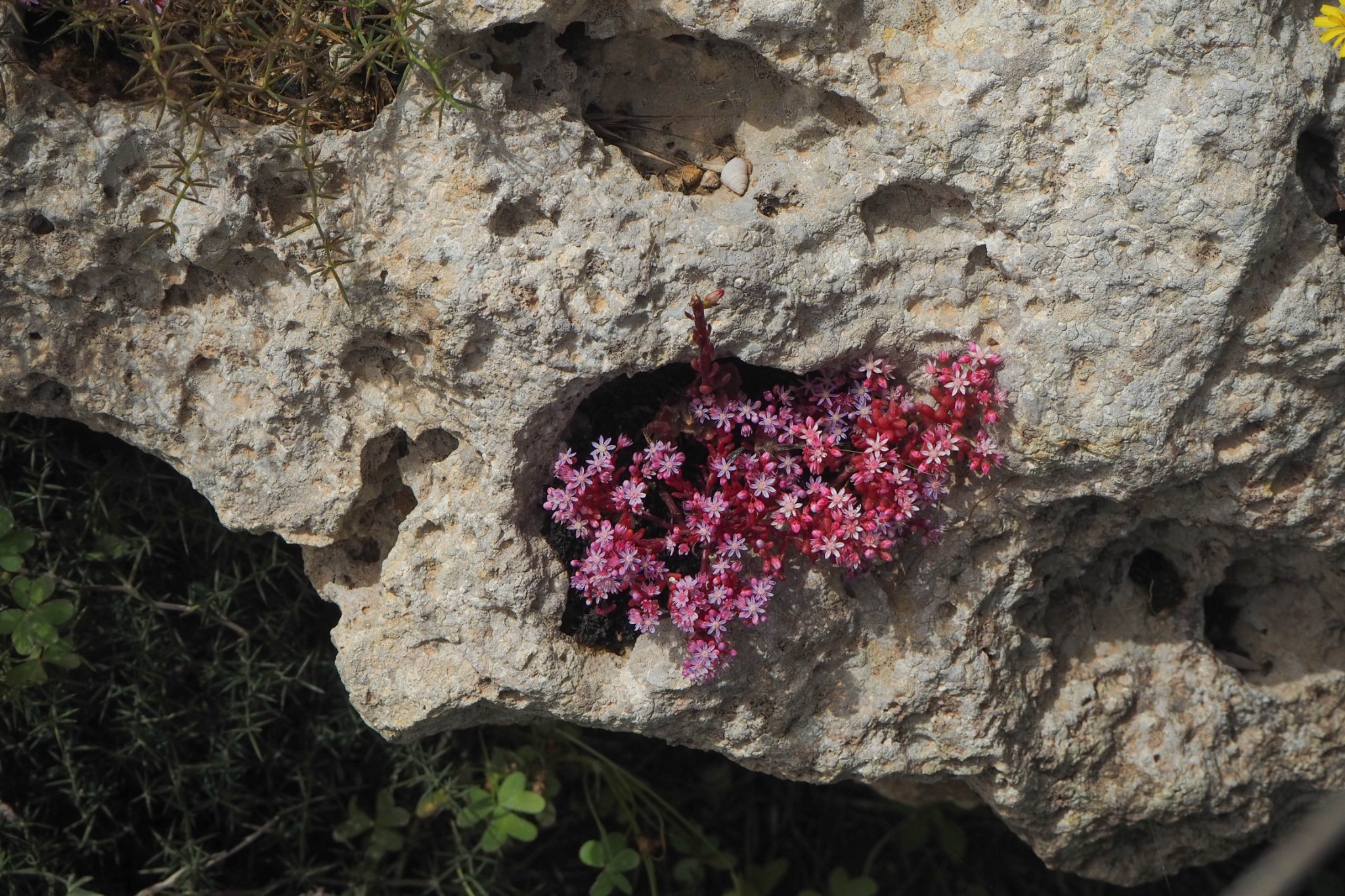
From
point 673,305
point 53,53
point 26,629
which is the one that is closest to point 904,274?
point 673,305

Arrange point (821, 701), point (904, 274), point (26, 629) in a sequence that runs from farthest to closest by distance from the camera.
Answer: point (26, 629) < point (821, 701) < point (904, 274)

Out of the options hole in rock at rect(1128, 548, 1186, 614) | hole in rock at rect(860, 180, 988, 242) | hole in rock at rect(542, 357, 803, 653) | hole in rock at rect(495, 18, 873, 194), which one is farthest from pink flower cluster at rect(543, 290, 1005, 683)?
hole in rock at rect(1128, 548, 1186, 614)

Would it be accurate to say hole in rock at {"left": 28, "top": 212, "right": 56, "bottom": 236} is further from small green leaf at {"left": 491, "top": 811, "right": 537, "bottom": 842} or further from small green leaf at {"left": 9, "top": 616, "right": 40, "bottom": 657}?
small green leaf at {"left": 491, "top": 811, "right": 537, "bottom": 842}

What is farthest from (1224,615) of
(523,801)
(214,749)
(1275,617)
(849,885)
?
(214,749)

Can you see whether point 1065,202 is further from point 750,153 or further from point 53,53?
point 53,53

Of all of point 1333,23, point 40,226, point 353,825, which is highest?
point 1333,23

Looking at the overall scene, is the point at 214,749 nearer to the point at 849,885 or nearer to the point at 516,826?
the point at 516,826
